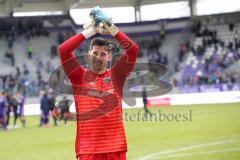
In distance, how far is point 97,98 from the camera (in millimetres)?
5773

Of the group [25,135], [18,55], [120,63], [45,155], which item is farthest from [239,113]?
[18,55]

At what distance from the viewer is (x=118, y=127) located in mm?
5734

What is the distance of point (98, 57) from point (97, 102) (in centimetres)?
51

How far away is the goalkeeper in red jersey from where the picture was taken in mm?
5621

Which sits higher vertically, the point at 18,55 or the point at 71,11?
the point at 71,11

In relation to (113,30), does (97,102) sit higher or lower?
lower

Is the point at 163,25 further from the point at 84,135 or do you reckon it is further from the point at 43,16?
the point at 84,135

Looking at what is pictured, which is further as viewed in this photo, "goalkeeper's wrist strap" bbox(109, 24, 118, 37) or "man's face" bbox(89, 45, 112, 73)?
"man's face" bbox(89, 45, 112, 73)

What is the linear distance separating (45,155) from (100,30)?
9381 mm

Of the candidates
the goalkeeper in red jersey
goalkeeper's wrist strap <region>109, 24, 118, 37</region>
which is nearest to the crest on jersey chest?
the goalkeeper in red jersey

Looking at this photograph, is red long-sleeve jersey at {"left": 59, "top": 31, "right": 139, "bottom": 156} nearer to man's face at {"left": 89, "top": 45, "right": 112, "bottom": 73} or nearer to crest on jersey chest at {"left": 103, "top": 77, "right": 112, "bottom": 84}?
crest on jersey chest at {"left": 103, "top": 77, "right": 112, "bottom": 84}

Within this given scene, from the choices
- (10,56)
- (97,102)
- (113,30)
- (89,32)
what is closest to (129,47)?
(113,30)

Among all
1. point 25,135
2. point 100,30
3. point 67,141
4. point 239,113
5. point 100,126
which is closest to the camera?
point 100,30

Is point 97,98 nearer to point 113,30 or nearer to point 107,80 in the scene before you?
point 107,80
